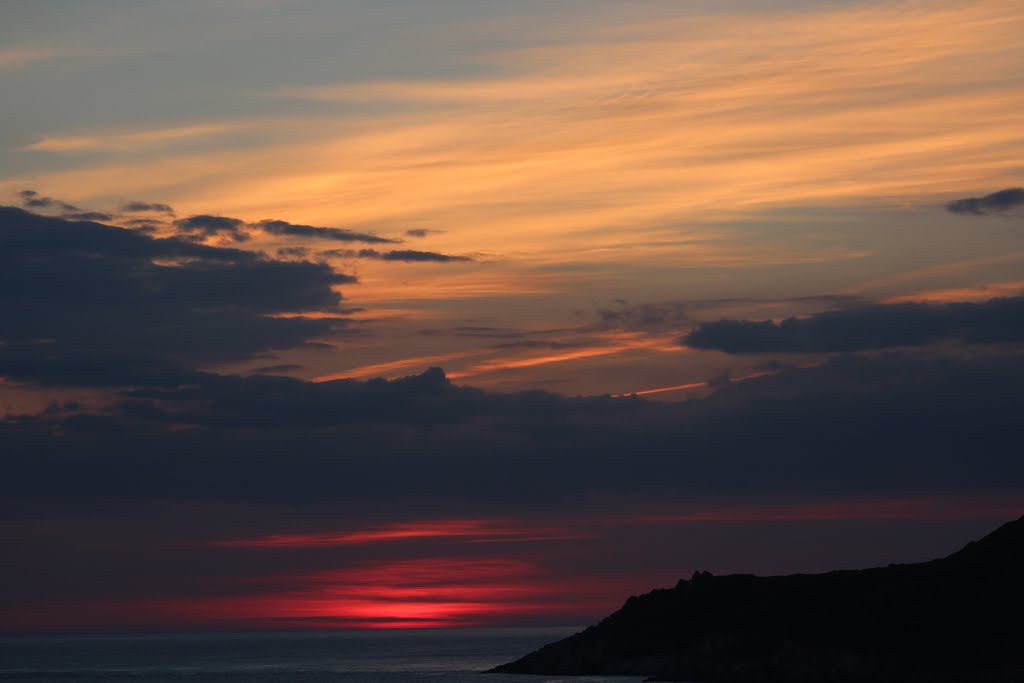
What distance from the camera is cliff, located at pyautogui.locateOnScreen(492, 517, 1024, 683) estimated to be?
13375 centimetres

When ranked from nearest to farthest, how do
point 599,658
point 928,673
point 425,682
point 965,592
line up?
point 928,673 → point 965,592 → point 599,658 → point 425,682

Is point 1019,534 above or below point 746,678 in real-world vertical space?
above

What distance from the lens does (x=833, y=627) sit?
5561 inches

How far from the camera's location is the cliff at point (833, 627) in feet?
439

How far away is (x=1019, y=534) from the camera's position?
16238 centimetres

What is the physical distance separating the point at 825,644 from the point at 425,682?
7110 cm

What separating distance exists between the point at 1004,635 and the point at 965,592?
11.4 m

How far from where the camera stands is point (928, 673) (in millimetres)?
131500

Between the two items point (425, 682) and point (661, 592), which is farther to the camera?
point (425, 682)

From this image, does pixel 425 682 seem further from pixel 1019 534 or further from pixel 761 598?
pixel 1019 534

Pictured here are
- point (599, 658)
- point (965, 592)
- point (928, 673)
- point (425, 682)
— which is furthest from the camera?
point (425, 682)

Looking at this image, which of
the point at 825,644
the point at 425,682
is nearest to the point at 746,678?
the point at 825,644

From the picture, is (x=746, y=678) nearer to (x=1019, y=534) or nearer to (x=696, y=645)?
(x=696, y=645)

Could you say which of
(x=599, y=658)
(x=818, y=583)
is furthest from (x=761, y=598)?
(x=599, y=658)
